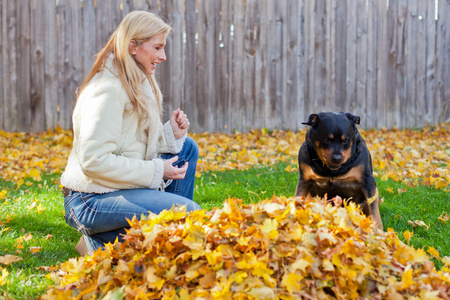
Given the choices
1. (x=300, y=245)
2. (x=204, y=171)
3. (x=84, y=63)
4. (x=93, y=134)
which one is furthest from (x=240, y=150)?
(x=300, y=245)

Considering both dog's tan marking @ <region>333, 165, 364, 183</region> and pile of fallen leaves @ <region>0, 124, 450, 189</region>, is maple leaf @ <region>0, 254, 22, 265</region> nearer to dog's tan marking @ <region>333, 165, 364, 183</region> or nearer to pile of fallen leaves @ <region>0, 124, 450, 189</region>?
pile of fallen leaves @ <region>0, 124, 450, 189</region>

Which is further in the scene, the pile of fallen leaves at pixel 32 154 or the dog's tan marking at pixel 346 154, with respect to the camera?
the pile of fallen leaves at pixel 32 154

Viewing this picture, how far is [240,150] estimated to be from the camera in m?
6.99

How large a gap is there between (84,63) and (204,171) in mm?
3499

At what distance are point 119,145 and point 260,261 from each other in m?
1.36

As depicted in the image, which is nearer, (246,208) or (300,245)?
(300,245)

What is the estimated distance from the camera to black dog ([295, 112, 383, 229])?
348cm

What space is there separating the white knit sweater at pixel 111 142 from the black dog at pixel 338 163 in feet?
4.12

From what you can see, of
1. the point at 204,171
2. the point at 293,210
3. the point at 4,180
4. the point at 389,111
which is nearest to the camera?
the point at 293,210

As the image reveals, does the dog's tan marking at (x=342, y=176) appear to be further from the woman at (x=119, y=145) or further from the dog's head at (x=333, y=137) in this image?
the woman at (x=119, y=145)

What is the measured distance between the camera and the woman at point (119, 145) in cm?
277

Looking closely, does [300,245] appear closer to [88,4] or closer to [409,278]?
[409,278]

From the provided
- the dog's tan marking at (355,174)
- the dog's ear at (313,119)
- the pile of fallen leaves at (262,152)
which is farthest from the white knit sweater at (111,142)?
the pile of fallen leaves at (262,152)

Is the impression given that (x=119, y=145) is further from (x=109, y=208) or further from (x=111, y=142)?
(x=109, y=208)
